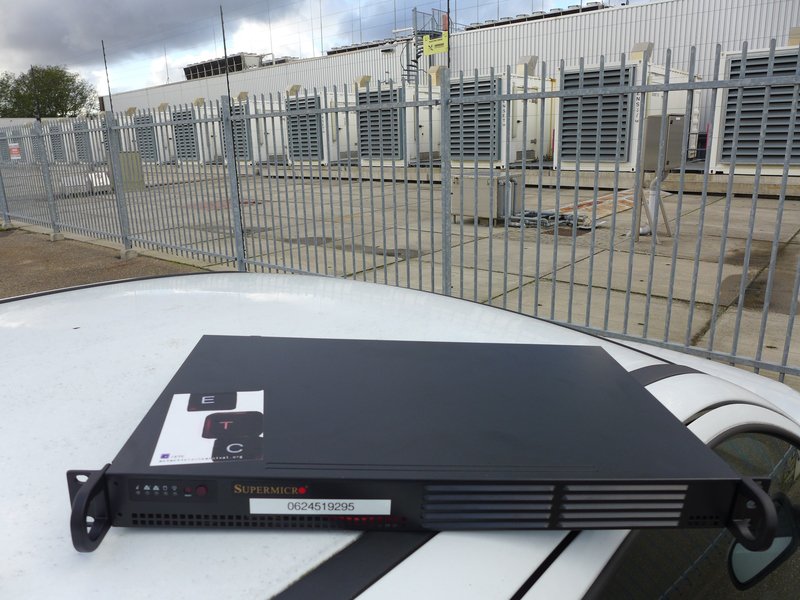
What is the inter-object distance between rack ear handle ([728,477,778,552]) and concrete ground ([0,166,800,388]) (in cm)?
356

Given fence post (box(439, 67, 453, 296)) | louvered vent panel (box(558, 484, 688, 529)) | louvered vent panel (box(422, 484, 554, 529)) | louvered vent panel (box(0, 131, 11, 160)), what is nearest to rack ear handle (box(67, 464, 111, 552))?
louvered vent panel (box(422, 484, 554, 529))

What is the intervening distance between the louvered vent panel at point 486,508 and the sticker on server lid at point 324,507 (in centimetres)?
8

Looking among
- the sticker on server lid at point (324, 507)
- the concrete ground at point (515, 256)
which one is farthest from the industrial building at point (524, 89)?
the sticker on server lid at point (324, 507)

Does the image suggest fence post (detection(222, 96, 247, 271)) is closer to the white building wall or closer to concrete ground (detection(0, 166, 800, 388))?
concrete ground (detection(0, 166, 800, 388))

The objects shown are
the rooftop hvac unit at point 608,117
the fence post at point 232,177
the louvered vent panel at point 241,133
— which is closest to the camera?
the louvered vent panel at point 241,133

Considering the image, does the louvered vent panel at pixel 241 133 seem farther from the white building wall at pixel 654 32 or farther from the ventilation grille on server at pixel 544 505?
the white building wall at pixel 654 32

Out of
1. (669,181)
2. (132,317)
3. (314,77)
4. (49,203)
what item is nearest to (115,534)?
(132,317)

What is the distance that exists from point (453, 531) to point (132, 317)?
1473 millimetres

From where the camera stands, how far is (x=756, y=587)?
1.46m

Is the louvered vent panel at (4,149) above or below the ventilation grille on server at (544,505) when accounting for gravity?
above

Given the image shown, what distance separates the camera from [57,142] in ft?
38.1

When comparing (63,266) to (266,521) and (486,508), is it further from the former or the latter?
(486,508)

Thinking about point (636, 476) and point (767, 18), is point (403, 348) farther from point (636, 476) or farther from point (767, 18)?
point (767, 18)

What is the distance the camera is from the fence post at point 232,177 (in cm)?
718
